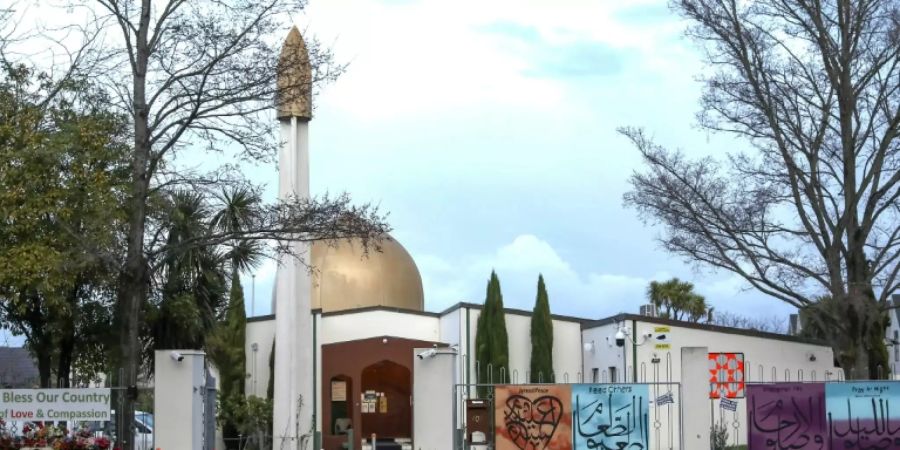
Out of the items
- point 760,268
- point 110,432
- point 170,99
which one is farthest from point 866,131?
point 110,432

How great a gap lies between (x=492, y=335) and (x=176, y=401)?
77.2 ft

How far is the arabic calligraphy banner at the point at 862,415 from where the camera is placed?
17.4m

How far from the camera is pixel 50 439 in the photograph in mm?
16594

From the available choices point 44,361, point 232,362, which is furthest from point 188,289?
point 232,362

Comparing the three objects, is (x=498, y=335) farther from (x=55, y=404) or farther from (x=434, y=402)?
(x=55, y=404)

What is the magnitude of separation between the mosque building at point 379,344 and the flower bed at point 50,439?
14308 millimetres

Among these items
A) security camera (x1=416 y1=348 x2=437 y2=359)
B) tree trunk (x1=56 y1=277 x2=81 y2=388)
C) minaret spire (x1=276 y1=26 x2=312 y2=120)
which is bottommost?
security camera (x1=416 y1=348 x2=437 y2=359)

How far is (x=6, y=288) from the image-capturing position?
2198cm

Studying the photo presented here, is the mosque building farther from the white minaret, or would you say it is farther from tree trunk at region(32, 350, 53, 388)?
tree trunk at region(32, 350, 53, 388)

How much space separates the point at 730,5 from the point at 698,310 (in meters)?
36.9

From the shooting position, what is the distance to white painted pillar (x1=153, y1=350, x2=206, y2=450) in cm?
1709

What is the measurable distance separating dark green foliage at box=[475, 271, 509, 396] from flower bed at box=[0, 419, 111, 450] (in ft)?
77.7

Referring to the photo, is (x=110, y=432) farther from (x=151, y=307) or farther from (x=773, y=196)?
(x=773, y=196)

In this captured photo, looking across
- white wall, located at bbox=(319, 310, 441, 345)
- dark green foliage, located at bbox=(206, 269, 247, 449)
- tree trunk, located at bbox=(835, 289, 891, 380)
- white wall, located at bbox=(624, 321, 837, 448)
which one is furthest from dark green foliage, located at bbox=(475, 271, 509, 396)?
tree trunk, located at bbox=(835, 289, 891, 380)
